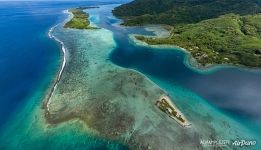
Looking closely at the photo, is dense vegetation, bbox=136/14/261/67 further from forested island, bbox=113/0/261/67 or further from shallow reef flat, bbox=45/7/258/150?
shallow reef flat, bbox=45/7/258/150

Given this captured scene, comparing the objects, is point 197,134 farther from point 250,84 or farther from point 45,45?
point 45,45

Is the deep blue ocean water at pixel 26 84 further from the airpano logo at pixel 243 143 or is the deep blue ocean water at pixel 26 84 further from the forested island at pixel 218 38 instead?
the forested island at pixel 218 38

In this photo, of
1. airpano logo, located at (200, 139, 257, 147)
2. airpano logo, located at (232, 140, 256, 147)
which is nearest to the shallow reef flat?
airpano logo, located at (200, 139, 257, 147)

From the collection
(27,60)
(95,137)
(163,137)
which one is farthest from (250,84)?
(27,60)

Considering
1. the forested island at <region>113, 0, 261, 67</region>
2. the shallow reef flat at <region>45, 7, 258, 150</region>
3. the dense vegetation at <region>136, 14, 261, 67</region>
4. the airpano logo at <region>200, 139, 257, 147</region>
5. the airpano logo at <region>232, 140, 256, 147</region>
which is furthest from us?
the forested island at <region>113, 0, 261, 67</region>

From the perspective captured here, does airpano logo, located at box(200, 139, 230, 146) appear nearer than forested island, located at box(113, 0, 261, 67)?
Yes

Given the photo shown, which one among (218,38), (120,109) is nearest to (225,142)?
(120,109)
